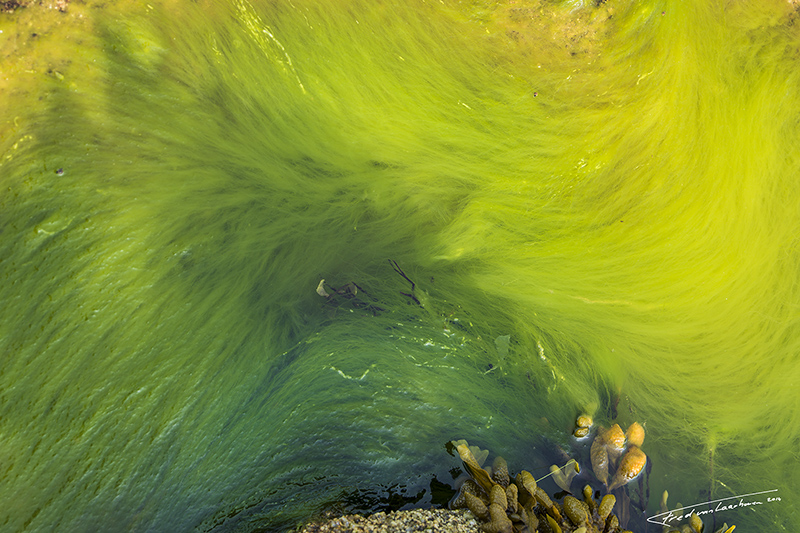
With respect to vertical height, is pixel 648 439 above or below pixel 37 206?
below

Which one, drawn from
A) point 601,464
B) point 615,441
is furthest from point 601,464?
point 615,441

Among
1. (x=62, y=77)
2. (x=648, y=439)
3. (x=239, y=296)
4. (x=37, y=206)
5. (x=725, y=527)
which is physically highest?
(x=62, y=77)

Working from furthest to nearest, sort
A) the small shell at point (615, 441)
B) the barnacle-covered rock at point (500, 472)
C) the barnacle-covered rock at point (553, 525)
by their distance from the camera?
1. the small shell at point (615, 441)
2. the barnacle-covered rock at point (500, 472)
3. the barnacle-covered rock at point (553, 525)

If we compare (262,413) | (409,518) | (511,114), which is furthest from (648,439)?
(262,413)

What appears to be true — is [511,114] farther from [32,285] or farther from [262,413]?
[32,285]

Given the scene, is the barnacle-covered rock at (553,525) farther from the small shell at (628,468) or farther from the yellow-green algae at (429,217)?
the small shell at (628,468)

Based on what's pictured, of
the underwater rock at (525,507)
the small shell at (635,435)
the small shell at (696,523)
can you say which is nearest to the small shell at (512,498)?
the underwater rock at (525,507)

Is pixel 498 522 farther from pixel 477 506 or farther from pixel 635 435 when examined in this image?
pixel 635 435
